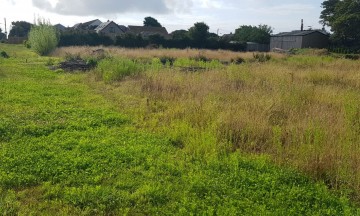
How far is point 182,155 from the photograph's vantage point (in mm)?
5082

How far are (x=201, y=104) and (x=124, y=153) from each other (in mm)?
2750

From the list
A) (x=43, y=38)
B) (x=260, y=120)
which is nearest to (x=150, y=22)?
(x=43, y=38)

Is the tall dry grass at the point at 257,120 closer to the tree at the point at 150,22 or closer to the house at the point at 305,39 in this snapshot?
the house at the point at 305,39

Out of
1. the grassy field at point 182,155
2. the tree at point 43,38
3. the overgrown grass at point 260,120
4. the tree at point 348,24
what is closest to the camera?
the grassy field at point 182,155

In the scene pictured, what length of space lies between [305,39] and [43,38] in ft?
111

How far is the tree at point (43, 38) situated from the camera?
1049 inches

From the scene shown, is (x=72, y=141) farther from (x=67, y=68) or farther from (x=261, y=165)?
(x=67, y=68)

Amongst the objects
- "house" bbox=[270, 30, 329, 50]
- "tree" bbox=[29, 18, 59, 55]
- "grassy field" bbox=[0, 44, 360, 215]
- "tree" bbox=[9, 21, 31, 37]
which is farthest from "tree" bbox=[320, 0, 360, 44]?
"tree" bbox=[9, 21, 31, 37]

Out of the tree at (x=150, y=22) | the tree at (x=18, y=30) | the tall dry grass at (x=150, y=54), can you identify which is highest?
the tree at (x=150, y=22)

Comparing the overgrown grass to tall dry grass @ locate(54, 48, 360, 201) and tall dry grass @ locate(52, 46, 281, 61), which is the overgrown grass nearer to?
tall dry grass @ locate(54, 48, 360, 201)

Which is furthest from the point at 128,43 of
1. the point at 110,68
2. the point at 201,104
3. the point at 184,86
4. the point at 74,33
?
the point at 201,104

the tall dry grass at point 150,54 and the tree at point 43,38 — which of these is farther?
the tree at point 43,38

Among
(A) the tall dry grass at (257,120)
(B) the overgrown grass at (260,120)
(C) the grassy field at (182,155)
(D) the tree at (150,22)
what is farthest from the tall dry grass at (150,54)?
(D) the tree at (150,22)

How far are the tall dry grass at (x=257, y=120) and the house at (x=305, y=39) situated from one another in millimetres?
36848
